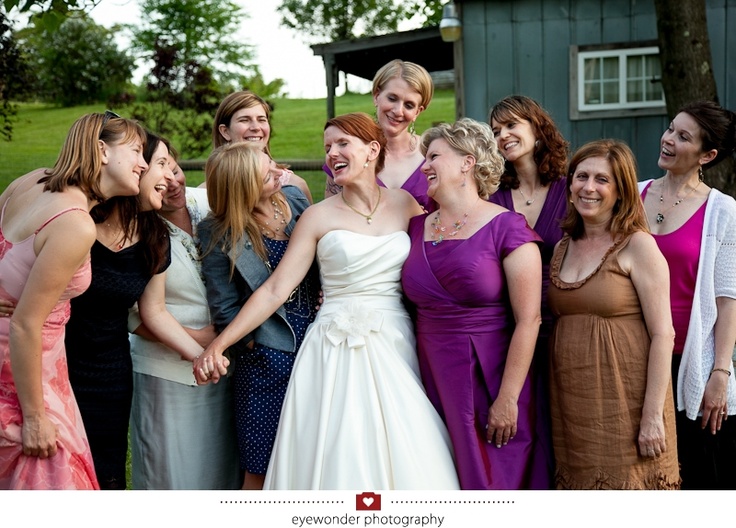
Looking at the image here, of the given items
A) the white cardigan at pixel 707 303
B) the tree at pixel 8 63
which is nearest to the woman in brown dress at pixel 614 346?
the white cardigan at pixel 707 303

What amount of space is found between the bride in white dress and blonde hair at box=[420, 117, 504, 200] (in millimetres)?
381

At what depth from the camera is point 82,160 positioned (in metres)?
3.06

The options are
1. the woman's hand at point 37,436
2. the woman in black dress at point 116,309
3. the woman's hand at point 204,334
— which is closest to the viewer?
the woman's hand at point 37,436

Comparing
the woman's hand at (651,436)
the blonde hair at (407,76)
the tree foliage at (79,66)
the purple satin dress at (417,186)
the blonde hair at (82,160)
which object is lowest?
the woman's hand at (651,436)

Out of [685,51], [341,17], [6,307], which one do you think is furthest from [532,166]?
[341,17]

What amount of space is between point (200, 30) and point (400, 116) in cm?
2717

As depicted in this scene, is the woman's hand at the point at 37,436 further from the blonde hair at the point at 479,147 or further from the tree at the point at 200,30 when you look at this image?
the tree at the point at 200,30

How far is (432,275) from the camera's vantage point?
3.37 meters

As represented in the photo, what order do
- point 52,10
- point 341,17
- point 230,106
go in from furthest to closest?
point 341,17 < point 52,10 < point 230,106

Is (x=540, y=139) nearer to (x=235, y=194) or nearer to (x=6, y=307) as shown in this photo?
(x=235, y=194)

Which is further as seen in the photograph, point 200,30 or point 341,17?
point 341,17

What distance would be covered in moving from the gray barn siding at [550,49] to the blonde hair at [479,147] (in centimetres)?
744

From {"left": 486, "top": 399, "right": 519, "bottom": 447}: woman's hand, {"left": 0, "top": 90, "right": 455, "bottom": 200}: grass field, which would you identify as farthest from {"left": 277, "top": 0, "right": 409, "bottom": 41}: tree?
{"left": 486, "top": 399, "right": 519, "bottom": 447}: woman's hand

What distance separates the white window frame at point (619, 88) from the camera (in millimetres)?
10570
